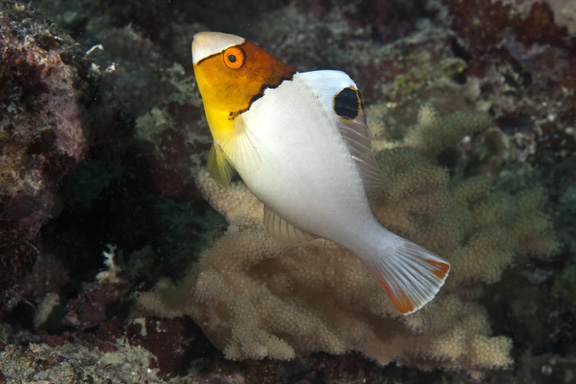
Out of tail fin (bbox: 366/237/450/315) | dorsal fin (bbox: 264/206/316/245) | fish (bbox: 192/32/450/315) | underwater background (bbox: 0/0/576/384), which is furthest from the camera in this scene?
underwater background (bbox: 0/0/576/384)

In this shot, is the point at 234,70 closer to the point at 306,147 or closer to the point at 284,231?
the point at 306,147

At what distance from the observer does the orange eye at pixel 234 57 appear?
1988 millimetres

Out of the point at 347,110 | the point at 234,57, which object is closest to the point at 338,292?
the point at 347,110

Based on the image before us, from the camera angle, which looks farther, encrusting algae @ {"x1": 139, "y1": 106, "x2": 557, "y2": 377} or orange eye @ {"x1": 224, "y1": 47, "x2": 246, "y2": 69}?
encrusting algae @ {"x1": 139, "y1": 106, "x2": 557, "y2": 377}

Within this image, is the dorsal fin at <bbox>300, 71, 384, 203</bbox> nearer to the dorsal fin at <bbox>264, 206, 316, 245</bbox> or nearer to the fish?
the fish

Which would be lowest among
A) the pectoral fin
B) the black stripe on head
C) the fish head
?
the pectoral fin

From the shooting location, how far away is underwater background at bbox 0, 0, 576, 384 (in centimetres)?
278

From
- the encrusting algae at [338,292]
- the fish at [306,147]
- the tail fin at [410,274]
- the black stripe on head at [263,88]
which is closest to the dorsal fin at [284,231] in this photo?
the fish at [306,147]

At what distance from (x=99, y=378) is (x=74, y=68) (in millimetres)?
1950

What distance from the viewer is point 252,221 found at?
125 inches

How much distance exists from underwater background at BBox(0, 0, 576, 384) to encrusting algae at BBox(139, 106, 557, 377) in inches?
0.5

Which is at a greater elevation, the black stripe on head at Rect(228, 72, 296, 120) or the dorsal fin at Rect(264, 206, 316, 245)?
the black stripe on head at Rect(228, 72, 296, 120)

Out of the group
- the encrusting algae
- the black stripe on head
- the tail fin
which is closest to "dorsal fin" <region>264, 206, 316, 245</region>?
the tail fin

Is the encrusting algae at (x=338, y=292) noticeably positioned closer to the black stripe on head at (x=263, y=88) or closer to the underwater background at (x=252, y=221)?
the underwater background at (x=252, y=221)
